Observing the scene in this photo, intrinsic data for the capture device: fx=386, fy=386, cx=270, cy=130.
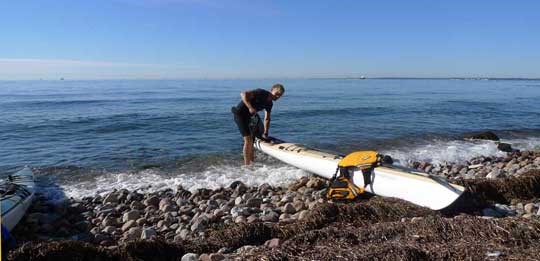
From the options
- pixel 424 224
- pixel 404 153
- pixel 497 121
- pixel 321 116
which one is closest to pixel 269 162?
pixel 404 153

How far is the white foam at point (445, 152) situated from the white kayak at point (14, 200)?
8631mm

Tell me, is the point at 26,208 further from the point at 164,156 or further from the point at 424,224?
the point at 424,224

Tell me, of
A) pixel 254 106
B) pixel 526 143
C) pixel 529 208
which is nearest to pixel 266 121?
pixel 254 106

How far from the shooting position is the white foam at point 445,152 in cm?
1110

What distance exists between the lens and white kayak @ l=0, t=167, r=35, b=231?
19.1 ft

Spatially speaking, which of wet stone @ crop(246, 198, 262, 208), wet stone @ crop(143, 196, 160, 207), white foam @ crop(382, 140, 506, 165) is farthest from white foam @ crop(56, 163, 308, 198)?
white foam @ crop(382, 140, 506, 165)

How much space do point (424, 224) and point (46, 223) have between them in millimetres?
5780

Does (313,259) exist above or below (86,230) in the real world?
above

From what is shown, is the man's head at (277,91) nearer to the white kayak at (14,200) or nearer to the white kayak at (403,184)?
the white kayak at (403,184)

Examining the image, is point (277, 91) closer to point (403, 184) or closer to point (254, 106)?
point (254, 106)

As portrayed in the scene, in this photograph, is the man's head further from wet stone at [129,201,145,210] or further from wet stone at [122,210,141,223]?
wet stone at [122,210,141,223]

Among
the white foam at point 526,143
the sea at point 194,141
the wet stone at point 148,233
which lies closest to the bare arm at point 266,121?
the sea at point 194,141

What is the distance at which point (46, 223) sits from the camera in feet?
20.8

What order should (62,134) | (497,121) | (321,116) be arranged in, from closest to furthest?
(62,134), (497,121), (321,116)
